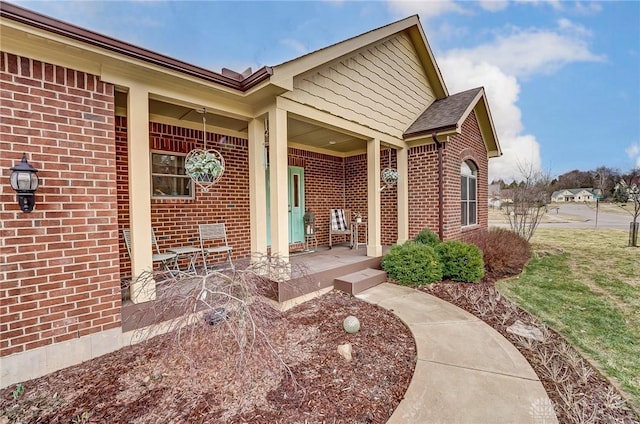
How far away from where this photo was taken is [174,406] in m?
2.19

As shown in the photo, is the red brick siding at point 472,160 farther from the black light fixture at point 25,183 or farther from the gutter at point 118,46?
the black light fixture at point 25,183

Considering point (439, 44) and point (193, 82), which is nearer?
point (193, 82)

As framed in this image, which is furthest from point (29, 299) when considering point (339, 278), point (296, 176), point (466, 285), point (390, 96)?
point (390, 96)

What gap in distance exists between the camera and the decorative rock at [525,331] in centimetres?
341

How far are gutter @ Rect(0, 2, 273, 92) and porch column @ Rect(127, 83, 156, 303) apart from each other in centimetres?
42

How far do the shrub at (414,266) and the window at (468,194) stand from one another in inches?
123

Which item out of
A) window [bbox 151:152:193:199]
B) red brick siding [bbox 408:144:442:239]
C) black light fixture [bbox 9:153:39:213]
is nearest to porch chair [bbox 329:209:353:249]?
red brick siding [bbox 408:144:442:239]

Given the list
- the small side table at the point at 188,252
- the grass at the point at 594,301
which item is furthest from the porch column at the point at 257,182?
the grass at the point at 594,301

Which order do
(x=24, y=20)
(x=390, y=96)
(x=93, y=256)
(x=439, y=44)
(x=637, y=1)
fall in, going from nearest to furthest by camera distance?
(x=24, y=20)
(x=93, y=256)
(x=390, y=96)
(x=637, y=1)
(x=439, y=44)

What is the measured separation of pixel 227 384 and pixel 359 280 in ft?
9.65

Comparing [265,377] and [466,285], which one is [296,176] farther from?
[265,377]

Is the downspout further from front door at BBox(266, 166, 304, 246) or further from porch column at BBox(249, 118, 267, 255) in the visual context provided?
porch column at BBox(249, 118, 267, 255)

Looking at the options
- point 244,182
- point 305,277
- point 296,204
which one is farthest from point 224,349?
point 296,204

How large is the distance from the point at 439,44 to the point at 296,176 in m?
8.85
